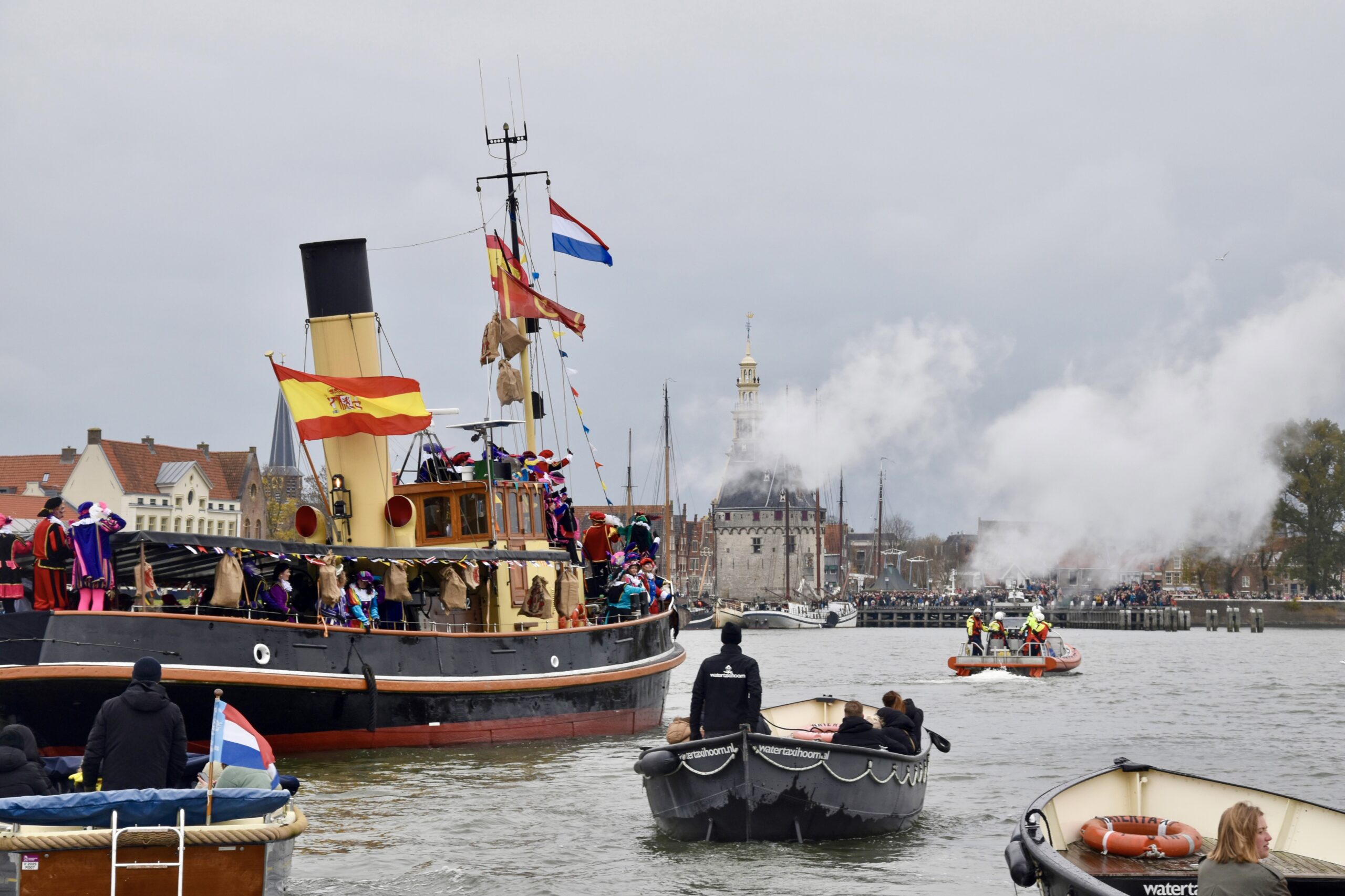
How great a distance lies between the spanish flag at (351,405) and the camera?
79.4 ft

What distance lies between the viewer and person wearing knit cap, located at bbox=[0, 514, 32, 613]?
2119cm

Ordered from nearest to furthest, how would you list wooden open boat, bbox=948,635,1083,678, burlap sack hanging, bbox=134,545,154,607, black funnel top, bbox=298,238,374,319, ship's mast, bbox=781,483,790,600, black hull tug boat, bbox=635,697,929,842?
1. black hull tug boat, bbox=635,697,929,842
2. burlap sack hanging, bbox=134,545,154,607
3. black funnel top, bbox=298,238,374,319
4. wooden open boat, bbox=948,635,1083,678
5. ship's mast, bbox=781,483,790,600

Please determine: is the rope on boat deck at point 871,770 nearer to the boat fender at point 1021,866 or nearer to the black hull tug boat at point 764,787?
the black hull tug boat at point 764,787

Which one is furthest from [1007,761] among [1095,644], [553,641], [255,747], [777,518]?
[777,518]

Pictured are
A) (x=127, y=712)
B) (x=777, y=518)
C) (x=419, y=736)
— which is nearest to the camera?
(x=127, y=712)

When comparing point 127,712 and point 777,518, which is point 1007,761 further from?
point 777,518

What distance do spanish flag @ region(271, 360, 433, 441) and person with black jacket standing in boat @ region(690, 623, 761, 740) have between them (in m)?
10.8

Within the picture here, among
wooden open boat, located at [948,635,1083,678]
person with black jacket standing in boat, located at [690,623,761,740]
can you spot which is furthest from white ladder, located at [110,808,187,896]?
wooden open boat, located at [948,635,1083,678]

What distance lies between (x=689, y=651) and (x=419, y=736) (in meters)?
63.0

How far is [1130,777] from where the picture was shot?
12.6 m

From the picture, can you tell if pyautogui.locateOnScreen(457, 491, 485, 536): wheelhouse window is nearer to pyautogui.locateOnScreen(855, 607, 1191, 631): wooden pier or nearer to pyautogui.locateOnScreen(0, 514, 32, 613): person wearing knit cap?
pyautogui.locateOnScreen(0, 514, 32, 613): person wearing knit cap

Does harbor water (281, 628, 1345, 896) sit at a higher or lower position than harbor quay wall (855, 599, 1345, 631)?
lower

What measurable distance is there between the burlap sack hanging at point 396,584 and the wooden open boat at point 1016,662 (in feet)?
89.9

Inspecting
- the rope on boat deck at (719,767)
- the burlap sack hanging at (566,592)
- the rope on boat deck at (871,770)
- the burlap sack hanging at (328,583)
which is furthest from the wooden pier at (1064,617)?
the rope on boat deck at (719,767)
